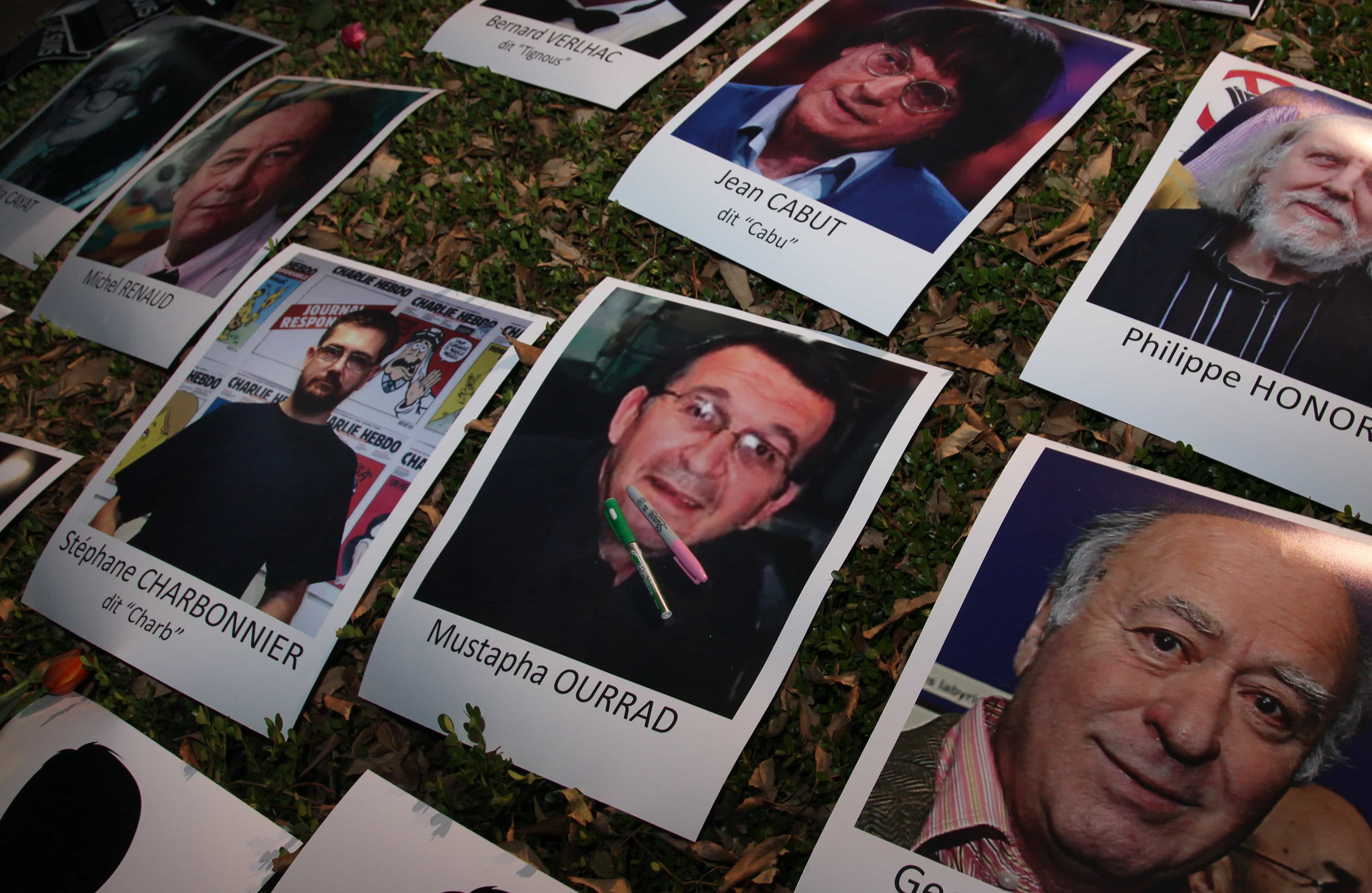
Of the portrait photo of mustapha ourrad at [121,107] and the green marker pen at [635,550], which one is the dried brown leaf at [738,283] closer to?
the green marker pen at [635,550]

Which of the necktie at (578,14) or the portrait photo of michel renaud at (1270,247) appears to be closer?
the portrait photo of michel renaud at (1270,247)

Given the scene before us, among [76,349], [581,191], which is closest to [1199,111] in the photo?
[581,191]

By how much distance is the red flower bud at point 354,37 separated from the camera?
5.91ft

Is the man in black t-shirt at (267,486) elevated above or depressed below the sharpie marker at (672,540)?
below

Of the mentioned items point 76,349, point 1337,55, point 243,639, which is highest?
point 1337,55

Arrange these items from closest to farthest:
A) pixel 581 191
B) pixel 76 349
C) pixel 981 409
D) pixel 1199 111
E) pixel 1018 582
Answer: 1. pixel 1018 582
2. pixel 981 409
3. pixel 1199 111
4. pixel 581 191
5. pixel 76 349

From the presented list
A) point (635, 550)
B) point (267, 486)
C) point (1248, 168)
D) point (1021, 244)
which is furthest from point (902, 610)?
point (267, 486)

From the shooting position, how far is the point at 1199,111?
4.00ft

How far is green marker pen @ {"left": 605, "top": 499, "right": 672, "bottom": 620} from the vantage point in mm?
1005

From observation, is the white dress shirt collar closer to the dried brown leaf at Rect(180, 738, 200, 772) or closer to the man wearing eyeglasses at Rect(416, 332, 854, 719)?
the man wearing eyeglasses at Rect(416, 332, 854, 719)

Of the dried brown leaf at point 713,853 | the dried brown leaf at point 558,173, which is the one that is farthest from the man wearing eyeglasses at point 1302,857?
the dried brown leaf at point 558,173

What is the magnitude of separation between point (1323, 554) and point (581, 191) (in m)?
1.08

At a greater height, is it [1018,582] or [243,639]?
[1018,582]

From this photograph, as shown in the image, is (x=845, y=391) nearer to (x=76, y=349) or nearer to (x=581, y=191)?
(x=581, y=191)
